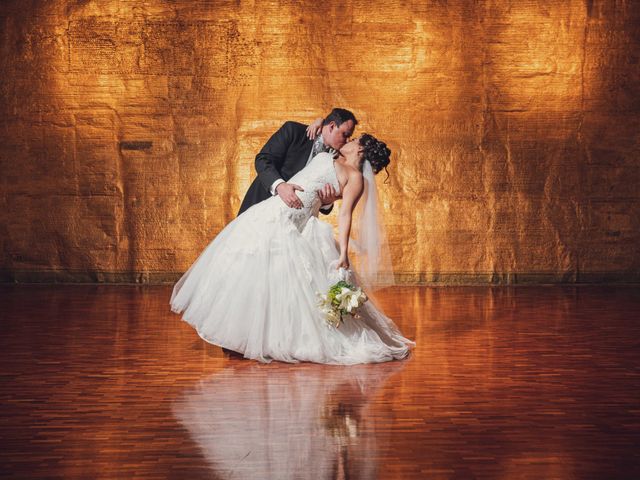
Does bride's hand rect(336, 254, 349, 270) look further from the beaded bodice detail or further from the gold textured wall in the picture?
the gold textured wall

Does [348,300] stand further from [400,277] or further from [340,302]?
[400,277]

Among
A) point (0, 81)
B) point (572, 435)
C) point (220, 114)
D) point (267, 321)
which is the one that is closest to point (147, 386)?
point (267, 321)

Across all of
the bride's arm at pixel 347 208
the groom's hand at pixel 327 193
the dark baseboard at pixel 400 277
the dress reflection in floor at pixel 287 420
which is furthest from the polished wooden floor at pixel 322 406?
the dark baseboard at pixel 400 277

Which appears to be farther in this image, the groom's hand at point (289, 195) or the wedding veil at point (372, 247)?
the wedding veil at point (372, 247)

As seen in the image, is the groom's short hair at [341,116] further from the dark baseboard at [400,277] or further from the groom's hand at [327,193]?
the dark baseboard at [400,277]

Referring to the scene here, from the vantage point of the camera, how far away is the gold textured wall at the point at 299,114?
8.47m

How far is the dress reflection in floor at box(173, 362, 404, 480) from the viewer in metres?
2.70

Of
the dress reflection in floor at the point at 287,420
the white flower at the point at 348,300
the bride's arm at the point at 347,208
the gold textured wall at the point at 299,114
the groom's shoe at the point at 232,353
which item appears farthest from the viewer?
the gold textured wall at the point at 299,114

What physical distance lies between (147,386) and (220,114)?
4954 millimetres

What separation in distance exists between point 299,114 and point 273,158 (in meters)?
3.69

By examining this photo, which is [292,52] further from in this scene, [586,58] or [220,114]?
[586,58]

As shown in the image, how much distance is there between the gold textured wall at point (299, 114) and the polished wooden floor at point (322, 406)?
2.58m

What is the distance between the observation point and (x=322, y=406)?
137 inches

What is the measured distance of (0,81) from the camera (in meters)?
8.50
